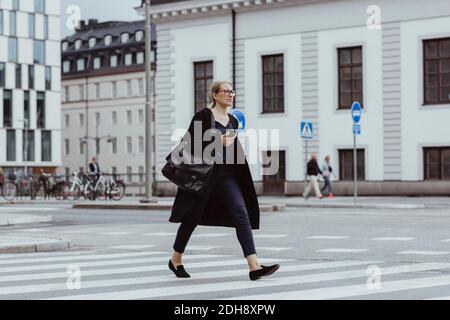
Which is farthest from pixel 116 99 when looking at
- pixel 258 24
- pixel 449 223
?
pixel 449 223

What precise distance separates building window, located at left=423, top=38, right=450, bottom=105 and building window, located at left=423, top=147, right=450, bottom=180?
1.88 meters

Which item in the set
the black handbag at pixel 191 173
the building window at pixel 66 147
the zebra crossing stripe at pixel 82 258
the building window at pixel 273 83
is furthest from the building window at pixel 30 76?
the black handbag at pixel 191 173

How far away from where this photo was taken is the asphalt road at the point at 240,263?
8.73m

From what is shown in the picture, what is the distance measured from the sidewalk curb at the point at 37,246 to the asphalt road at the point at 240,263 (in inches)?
12.3

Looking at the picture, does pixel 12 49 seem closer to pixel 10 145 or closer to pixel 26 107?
pixel 26 107

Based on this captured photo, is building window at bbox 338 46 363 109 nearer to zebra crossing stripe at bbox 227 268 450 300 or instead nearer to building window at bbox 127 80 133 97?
zebra crossing stripe at bbox 227 268 450 300

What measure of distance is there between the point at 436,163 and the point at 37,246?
25853 millimetres

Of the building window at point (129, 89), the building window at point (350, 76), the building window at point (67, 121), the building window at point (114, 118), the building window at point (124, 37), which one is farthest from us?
the building window at point (67, 121)

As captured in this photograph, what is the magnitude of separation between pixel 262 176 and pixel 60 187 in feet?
28.6

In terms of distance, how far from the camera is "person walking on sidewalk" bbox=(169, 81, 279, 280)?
9.77 metres

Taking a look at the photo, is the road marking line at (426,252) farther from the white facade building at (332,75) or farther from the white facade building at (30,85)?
the white facade building at (30,85)

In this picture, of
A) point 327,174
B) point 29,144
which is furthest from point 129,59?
point 327,174
